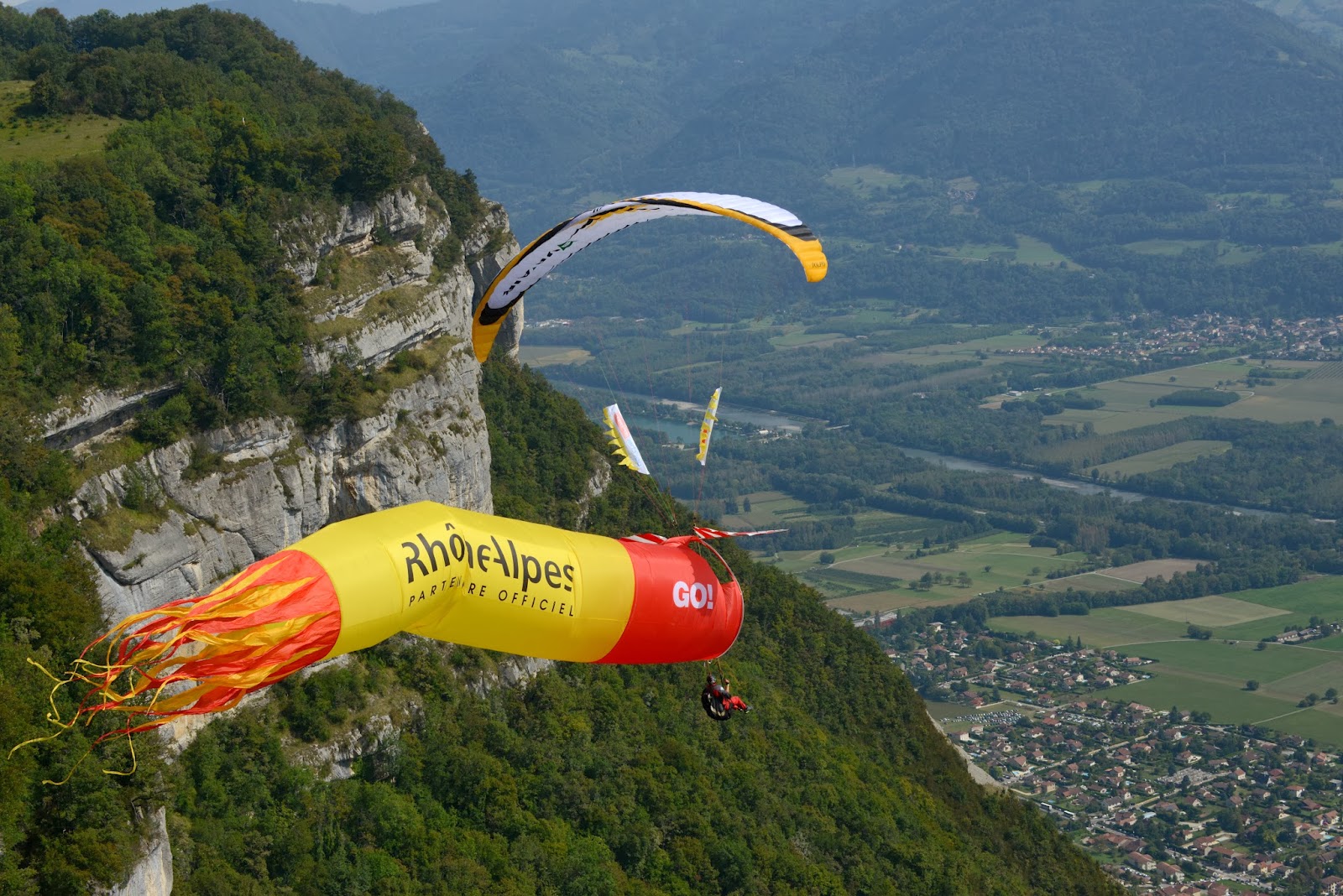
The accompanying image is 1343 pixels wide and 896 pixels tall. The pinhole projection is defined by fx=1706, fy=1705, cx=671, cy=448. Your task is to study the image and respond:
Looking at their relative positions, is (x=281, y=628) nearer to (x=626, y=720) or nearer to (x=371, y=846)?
(x=371, y=846)

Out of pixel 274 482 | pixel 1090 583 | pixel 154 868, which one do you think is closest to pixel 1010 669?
pixel 1090 583

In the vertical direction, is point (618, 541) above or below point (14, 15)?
below

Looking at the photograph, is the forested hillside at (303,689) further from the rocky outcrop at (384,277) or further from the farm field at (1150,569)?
the farm field at (1150,569)

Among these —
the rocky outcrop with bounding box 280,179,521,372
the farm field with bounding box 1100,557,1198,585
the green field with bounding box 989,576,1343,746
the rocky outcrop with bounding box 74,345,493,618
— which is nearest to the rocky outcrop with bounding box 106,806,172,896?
the rocky outcrop with bounding box 74,345,493,618

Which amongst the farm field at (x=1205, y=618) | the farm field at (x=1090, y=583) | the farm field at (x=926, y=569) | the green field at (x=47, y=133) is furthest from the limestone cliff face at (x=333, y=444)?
the farm field at (x=1090, y=583)

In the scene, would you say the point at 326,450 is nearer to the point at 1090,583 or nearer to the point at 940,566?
the point at 940,566

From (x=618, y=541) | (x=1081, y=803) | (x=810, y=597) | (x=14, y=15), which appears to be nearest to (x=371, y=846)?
(x=618, y=541)
